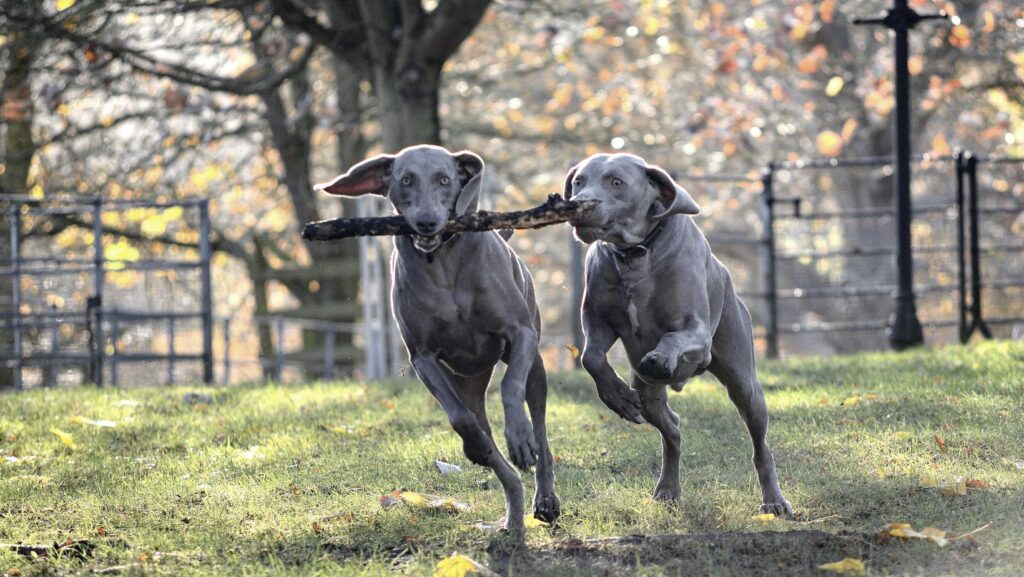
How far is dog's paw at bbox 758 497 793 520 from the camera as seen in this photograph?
19.8ft

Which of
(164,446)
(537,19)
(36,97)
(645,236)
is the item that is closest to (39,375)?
(36,97)

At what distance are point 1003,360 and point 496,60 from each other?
13891mm

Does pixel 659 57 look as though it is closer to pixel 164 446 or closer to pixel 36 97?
pixel 36 97

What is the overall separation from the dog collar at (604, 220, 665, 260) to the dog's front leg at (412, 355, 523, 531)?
869 mm

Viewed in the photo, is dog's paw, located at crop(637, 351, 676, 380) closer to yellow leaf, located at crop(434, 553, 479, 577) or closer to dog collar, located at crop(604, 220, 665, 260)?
dog collar, located at crop(604, 220, 665, 260)

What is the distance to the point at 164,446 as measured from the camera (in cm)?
847

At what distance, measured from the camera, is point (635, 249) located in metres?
5.80

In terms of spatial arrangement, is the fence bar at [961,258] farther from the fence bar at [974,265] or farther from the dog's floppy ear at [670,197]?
the dog's floppy ear at [670,197]

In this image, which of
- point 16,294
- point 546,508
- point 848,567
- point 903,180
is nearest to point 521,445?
point 546,508

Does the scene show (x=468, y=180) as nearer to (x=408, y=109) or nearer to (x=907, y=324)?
(x=907, y=324)

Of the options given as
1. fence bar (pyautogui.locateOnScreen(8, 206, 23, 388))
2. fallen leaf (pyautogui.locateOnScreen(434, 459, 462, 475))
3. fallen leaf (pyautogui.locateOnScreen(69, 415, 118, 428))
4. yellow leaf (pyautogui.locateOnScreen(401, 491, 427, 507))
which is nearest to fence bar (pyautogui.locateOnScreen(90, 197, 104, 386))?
fence bar (pyautogui.locateOnScreen(8, 206, 23, 388))

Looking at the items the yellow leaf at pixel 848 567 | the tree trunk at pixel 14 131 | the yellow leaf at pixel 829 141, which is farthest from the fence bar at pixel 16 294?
the yellow leaf at pixel 848 567

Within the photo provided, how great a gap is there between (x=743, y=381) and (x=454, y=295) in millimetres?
1350

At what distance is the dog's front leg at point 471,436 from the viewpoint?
554 cm
